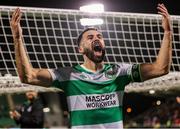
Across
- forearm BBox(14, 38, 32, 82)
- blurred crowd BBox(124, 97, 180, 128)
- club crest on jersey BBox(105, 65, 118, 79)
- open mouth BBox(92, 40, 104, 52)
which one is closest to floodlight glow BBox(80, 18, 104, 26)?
club crest on jersey BBox(105, 65, 118, 79)

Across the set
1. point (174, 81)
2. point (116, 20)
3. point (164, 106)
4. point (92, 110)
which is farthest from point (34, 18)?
point (164, 106)

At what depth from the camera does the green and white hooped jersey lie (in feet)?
10.3

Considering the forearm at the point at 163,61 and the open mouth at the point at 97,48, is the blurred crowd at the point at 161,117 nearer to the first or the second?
the forearm at the point at 163,61

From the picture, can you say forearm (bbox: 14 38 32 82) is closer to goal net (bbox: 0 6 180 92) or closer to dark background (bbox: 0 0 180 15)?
goal net (bbox: 0 6 180 92)

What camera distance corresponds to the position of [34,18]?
256 inches

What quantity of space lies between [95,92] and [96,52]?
0.85 ft

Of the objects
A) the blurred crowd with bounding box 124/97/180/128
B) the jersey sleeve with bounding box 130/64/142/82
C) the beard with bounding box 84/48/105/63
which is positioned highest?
the beard with bounding box 84/48/105/63

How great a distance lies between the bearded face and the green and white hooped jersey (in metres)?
0.12

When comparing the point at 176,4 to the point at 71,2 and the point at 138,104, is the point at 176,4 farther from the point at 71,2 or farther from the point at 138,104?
the point at 138,104

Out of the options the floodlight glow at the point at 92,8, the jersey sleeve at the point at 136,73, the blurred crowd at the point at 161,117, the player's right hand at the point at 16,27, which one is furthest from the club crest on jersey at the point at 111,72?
the blurred crowd at the point at 161,117

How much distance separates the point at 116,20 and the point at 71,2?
319 inches

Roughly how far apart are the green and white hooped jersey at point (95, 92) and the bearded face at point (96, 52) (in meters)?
0.12

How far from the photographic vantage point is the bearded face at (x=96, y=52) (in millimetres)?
3127

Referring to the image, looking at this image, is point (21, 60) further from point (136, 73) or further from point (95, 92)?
point (136, 73)
